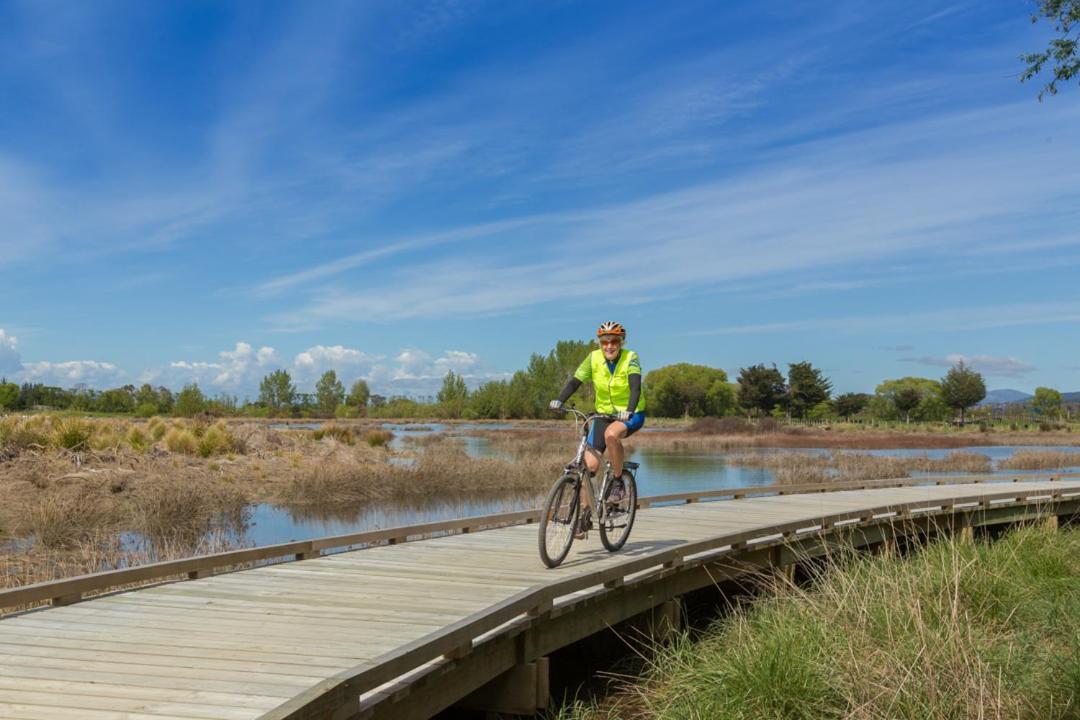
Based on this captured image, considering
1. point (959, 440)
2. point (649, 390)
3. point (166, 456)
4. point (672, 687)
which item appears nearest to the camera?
point (672, 687)

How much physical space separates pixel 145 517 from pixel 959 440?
52375mm

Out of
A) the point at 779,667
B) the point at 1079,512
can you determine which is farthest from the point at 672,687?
the point at 1079,512

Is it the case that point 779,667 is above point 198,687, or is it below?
below

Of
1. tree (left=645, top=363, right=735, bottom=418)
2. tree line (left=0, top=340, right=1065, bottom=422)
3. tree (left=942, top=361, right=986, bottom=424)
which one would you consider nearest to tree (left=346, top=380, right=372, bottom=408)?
tree line (left=0, top=340, right=1065, bottom=422)

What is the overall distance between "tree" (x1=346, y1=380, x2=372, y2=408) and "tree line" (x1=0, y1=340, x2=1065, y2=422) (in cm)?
13

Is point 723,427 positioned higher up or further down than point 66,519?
higher up

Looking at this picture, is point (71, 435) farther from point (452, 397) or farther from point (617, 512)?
point (452, 397)

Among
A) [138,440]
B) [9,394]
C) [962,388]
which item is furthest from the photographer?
[962,388]

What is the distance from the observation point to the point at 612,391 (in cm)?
802

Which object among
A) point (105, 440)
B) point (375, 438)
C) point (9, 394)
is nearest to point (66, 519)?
point (105, 440)

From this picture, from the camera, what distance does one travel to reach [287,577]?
759 centimetres

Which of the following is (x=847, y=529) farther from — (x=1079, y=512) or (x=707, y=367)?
(x=707, y=367)

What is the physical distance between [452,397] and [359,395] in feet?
63.1

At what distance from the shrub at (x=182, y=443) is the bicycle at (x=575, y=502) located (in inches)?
838
